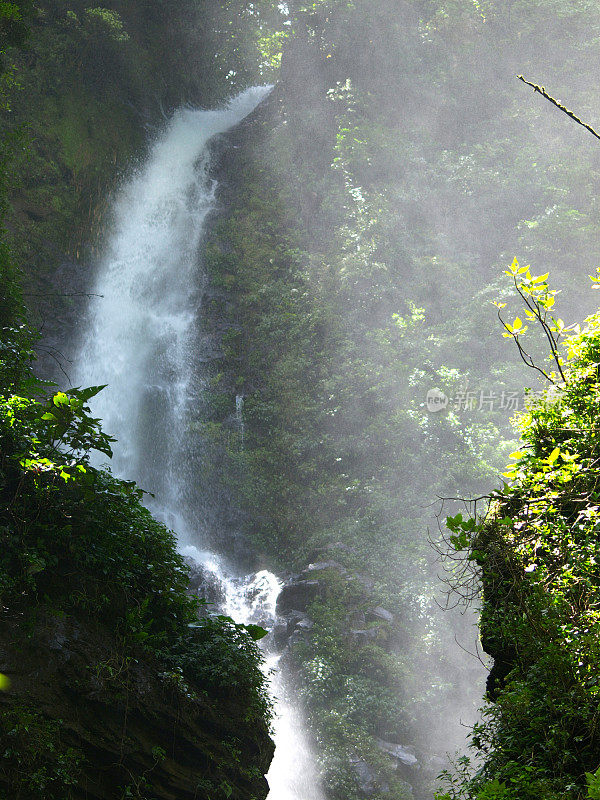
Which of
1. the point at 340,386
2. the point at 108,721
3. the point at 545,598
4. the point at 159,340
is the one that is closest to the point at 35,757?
the point at 108,721

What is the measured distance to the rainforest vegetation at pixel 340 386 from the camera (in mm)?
3637

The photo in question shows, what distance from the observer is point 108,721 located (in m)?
4.26

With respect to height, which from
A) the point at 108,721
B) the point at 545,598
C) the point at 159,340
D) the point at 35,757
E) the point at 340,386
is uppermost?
the point at 340,386

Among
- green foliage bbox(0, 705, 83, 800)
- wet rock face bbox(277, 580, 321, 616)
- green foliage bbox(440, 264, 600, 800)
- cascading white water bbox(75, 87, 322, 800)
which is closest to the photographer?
green foliage bbox(440, 264, 600, 800)

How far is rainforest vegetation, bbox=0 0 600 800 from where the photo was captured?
364cm

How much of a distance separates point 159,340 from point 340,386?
5.10 metres

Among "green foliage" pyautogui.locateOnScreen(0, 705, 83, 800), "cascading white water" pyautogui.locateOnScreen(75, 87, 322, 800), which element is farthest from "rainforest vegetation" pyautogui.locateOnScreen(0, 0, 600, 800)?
"cascading white water" pyautogui.locateOnScreen(75, 87, 322, 800)

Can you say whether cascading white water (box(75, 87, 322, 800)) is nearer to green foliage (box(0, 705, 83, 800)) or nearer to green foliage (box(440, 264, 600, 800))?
green foliage (box(0, 705, 83, 800))

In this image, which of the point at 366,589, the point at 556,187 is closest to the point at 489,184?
the point at 556,187

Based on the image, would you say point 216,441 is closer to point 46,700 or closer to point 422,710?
point 422,710

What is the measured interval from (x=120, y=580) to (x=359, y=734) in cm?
751

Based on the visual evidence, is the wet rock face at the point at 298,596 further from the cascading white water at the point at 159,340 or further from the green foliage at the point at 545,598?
the green foliage at the point at 545,598

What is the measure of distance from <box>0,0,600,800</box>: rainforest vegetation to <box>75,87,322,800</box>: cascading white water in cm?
55

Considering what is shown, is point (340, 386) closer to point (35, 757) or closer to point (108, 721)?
point (108, 721)
